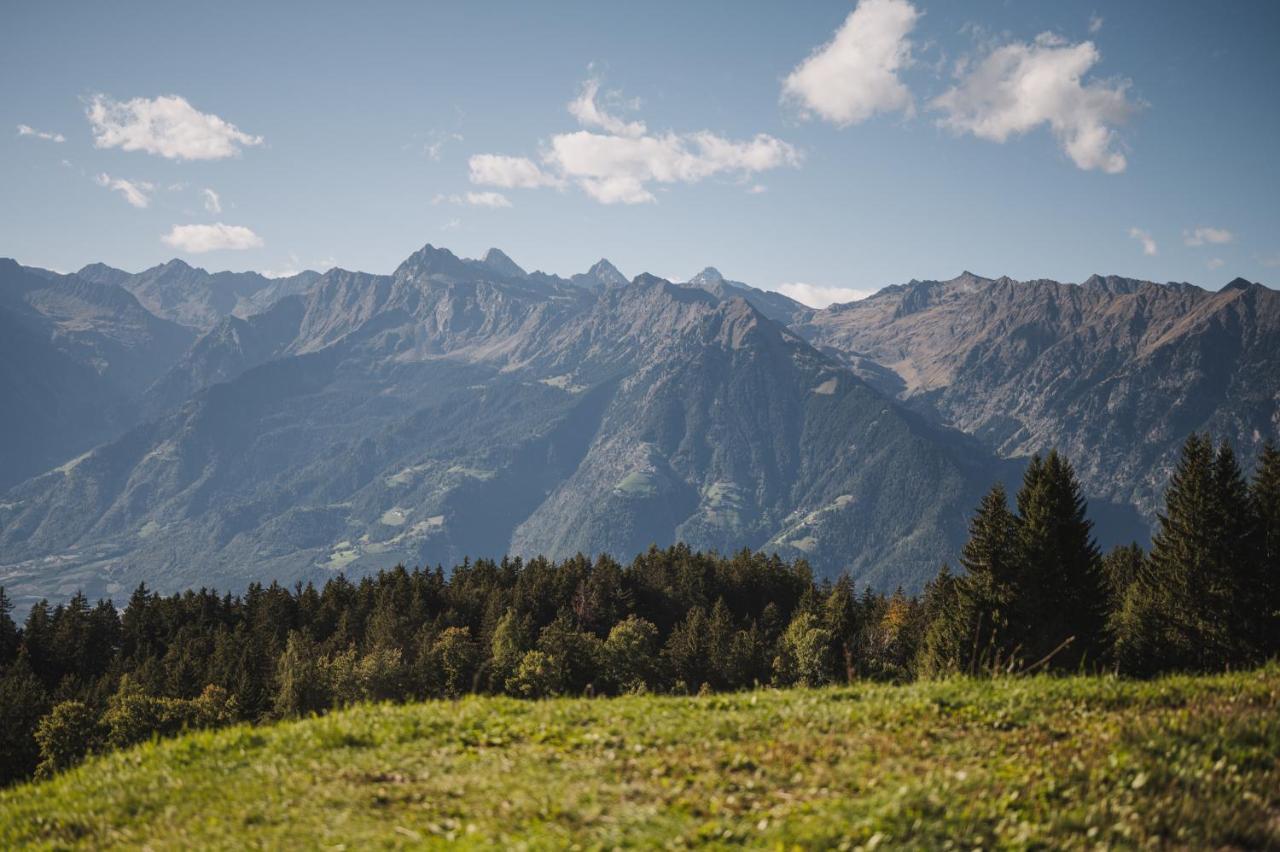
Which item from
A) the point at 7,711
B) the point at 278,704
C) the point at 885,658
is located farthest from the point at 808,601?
the point at 7,711

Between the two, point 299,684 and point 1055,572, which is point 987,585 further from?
point 299,684

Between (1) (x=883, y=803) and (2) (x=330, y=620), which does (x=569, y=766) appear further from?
(2) (x=330, y=620)

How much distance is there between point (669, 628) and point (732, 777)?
100.0 metres

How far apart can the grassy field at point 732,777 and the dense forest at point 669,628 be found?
2113 mm

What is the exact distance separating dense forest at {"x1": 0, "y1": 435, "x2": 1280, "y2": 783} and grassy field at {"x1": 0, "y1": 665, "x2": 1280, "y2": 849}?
2.11 m

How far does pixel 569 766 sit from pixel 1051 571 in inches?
1653

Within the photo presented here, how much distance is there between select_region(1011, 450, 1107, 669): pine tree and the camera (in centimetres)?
4422

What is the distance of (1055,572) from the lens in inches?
1756

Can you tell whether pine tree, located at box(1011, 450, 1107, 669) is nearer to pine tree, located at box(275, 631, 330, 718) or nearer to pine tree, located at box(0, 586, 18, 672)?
pine tree, located at box(275, 631, 330, 718)

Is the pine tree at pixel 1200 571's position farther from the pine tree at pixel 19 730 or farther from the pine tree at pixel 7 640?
the pine tree at pixel 7 640

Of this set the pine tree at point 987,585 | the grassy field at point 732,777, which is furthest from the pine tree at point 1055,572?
the grassy field at point 732,777

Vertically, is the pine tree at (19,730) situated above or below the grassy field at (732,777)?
below

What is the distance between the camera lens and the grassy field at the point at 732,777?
31.0 ft

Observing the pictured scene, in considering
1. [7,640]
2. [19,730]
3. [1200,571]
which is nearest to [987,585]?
[1200,571]
